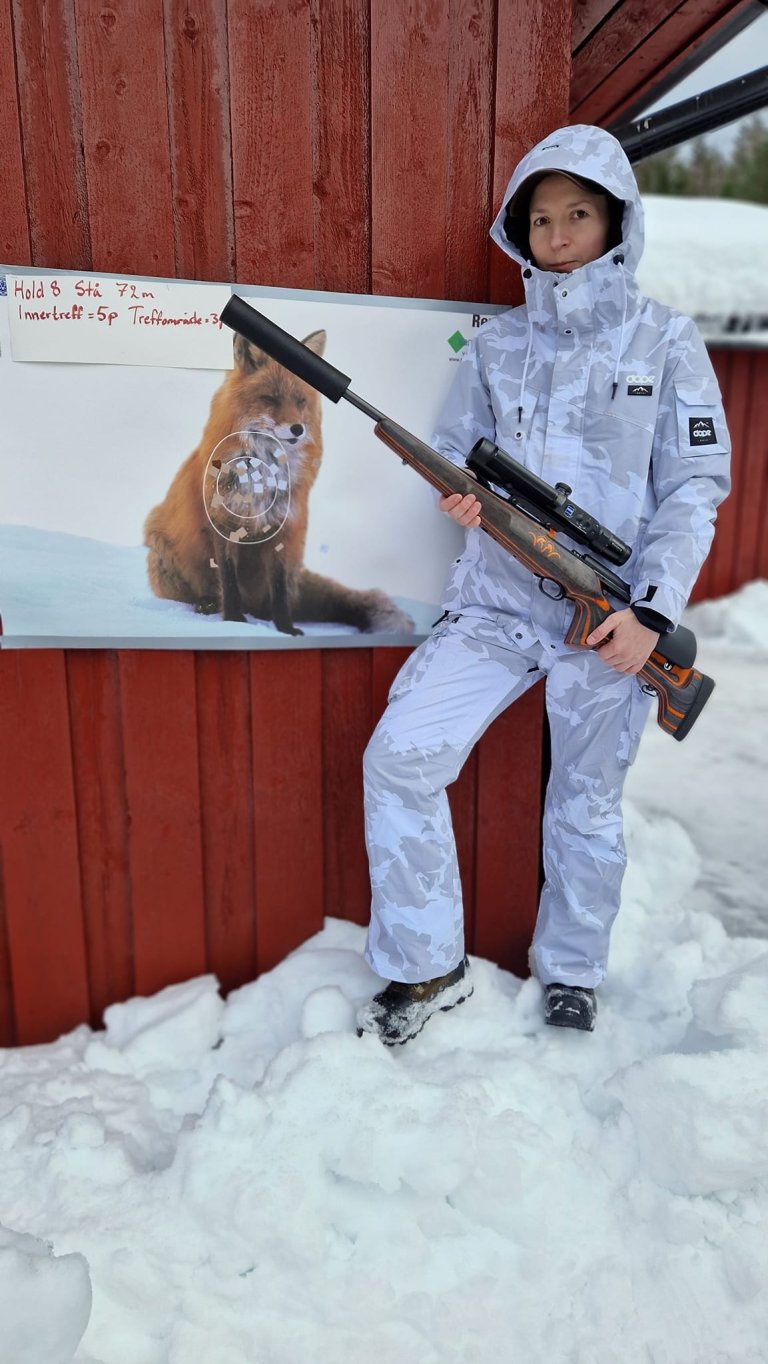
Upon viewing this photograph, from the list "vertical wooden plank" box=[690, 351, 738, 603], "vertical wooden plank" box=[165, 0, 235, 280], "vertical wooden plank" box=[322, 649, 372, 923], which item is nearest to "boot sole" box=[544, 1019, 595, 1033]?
"vertical wooden plank" box=[322, 649, 372, 923]

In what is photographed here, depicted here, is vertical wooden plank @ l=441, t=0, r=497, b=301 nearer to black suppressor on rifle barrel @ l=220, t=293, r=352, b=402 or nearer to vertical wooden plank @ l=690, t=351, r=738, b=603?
black suppressor on rifle barrel @ l=220, t=293, r=352, b=402

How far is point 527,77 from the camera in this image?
2.15 metres

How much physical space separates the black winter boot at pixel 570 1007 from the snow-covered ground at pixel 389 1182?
5 cm

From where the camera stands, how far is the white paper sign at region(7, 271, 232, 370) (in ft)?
6.51

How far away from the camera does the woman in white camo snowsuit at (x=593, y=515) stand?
6.38 ft

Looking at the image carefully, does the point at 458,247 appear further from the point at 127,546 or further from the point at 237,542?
the point at 127,546

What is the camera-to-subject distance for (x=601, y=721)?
211 cm

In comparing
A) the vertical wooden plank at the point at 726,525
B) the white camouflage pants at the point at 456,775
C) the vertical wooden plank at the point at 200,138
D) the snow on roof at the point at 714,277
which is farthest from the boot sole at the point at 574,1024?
the snow on roof at the point at 714,277

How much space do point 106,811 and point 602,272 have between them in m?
1.77

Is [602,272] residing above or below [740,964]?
above

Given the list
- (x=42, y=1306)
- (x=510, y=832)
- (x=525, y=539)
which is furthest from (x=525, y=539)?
(x=42, y=1306)

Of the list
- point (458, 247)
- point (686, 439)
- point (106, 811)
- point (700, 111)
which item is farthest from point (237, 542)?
point (700, 111)

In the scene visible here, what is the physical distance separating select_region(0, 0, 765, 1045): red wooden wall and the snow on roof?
18.3ft

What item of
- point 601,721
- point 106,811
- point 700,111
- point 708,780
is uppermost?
point 700,111
